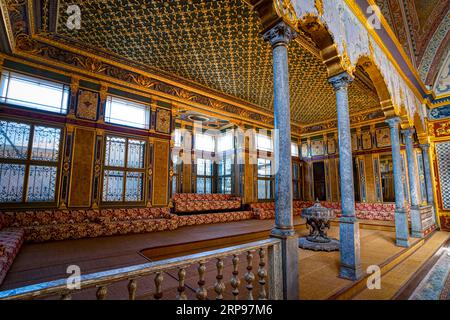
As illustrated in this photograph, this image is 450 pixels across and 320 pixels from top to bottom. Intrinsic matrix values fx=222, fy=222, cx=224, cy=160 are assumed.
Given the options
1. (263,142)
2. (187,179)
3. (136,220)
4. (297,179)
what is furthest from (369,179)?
(136,220)

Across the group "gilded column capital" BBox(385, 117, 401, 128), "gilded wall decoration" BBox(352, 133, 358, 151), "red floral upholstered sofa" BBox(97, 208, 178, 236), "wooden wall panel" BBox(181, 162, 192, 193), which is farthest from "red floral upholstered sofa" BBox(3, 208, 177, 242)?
"gilded wall decoration" BBox(352, 133, 358, 151)

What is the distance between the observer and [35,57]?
494 cm

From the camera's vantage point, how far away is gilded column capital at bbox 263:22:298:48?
2665 mm

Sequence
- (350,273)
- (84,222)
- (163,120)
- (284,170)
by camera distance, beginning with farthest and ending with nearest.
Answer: (163,120), (84,222), (350,273), (284,170)

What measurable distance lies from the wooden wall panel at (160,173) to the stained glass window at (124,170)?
336 millimetres

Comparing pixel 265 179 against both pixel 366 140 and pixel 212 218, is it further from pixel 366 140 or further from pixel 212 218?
pixel 366 140

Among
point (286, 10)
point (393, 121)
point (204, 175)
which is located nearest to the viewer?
point (286, 10)

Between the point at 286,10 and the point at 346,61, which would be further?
the point at 346,61

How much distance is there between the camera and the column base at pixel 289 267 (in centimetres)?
227

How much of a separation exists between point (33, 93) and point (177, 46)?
3434 millimetres

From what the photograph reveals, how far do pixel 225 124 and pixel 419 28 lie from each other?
712 cm

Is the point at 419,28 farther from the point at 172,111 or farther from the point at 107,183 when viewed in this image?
the point at 107,183

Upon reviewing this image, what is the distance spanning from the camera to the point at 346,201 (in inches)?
134

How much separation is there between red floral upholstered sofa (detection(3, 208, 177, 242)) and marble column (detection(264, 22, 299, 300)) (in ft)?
13.6
